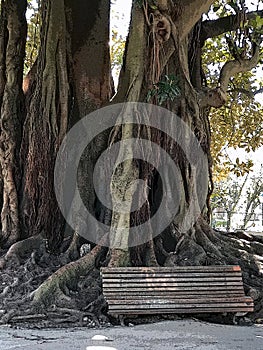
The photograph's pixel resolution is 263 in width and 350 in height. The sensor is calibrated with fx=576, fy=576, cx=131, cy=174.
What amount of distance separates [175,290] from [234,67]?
3.62 m

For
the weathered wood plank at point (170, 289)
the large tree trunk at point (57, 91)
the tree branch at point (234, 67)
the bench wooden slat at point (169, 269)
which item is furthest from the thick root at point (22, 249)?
the tree branch at point (234, 67)

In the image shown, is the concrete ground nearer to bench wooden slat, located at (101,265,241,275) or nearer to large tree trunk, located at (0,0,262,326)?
bench wooden slat, located at (101,265,241,275)

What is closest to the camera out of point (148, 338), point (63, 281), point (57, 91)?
point (148, 338)

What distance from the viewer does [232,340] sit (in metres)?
4.33

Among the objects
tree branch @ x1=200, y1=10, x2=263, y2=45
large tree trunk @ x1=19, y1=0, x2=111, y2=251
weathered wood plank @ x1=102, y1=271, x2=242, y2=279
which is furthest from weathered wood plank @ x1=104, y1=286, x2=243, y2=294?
tree branch @ x1=200, y1=10, x2=263, y2=45

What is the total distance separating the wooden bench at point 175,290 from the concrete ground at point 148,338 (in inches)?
8.7

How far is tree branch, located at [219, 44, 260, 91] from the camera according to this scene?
7.58m

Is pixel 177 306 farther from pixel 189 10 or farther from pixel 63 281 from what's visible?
pixel 189 10

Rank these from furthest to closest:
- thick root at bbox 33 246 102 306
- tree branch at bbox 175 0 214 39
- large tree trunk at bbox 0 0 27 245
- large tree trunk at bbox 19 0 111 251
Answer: large tree trunk at bbox 0 0 27 245 → large tree trunk at bbox 19 0 111 251 → tree branch at bbox 175 0 214 39 → thick root at bbox 33 246 102 306

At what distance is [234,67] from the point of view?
25.4ft

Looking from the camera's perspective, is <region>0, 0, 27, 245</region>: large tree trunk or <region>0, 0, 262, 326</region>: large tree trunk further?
<region>0, 0, 27, 245</region>: large tree trunk

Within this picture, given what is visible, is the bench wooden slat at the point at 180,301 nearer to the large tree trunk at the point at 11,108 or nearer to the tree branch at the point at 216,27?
the large tree trunk at the point at 11,108

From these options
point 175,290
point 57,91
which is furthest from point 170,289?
point 57,91

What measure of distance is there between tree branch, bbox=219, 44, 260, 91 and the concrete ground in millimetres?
3617
